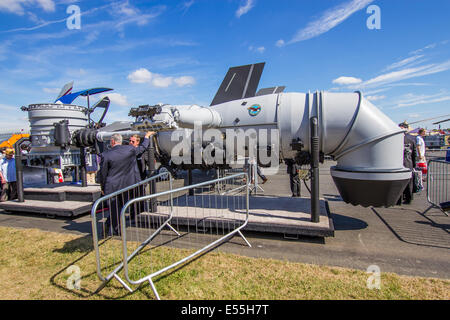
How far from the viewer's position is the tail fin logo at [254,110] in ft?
15.8

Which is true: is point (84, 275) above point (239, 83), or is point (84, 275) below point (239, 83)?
below

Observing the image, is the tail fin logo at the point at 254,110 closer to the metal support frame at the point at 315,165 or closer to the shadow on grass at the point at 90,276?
the metal support frame at the point at 315,165

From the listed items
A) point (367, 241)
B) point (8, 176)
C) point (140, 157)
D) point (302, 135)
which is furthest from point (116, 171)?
point (8, 176)

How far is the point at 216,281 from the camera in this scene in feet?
9.84

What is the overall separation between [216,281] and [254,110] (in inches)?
125

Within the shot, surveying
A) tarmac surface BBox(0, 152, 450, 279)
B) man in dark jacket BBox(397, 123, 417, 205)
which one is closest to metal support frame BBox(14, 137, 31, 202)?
tarmac surface BBox(0, 152, 450, 279)

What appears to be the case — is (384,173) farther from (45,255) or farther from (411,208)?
(45,255)

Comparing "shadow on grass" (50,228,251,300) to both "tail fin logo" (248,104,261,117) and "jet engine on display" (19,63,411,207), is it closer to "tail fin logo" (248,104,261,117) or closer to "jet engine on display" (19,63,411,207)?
"jet engine on display" (19,63,411,207)

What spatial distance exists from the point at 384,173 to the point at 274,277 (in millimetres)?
2582

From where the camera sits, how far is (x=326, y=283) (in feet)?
9.43

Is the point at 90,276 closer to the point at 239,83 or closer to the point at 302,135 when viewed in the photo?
the point at 302,135

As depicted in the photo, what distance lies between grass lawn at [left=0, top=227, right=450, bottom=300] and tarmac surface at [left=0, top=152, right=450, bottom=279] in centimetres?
32

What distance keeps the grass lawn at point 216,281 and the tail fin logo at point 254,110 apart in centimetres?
266
